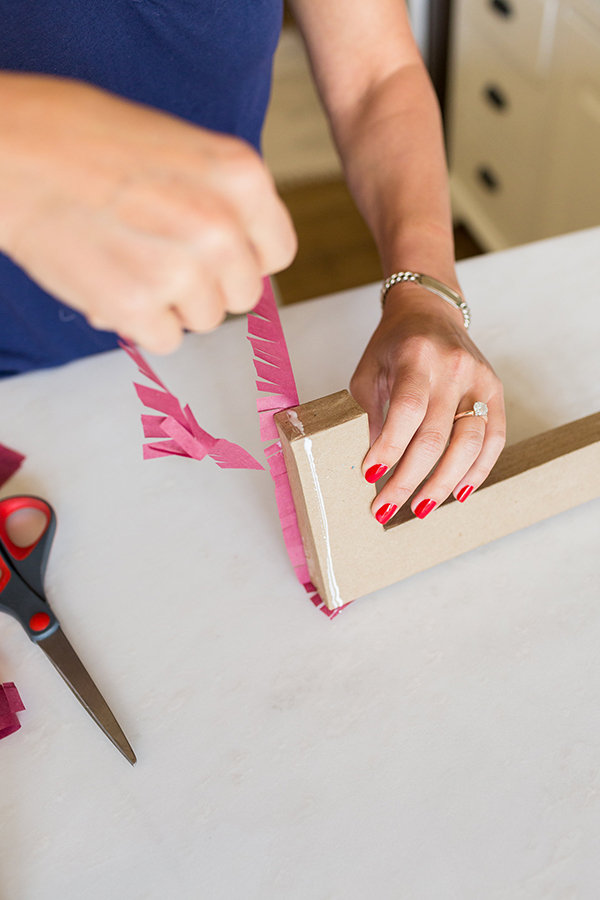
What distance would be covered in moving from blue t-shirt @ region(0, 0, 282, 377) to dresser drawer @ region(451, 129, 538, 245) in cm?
116

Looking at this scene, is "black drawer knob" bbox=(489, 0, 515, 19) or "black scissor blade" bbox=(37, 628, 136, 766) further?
"black drawer knob" bbox=(489, 0, 515, 19)

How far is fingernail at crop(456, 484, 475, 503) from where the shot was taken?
1.86ft

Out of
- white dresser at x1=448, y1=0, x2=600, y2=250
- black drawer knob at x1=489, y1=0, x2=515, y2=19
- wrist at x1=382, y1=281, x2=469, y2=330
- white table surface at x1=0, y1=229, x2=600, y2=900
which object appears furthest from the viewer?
black drawer knob at x1=489, y1=0, x2=515, y2=19

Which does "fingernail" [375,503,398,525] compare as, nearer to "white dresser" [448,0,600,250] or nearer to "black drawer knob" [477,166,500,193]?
"white dresser" [448,0,600,250]

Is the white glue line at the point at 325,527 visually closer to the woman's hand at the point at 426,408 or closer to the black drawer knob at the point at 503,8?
the woman's hand at the point at 426,408

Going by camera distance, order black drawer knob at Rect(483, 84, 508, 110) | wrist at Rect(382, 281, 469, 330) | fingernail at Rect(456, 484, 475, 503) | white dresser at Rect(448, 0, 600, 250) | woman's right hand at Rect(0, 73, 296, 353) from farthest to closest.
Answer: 1. black drawer knob at Rect(483, 84, 508, 110)
2. white dresser at Rect(448, 0, 600, 250)
3. wrist at Rect(382, 281, 469, 330)
4. fingernail at Rect(456, 484, 475, 503)
5. woman's right hand at Rect(0, 73, 296, 353)

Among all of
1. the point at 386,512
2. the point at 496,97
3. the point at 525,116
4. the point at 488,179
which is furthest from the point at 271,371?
the point at 488,179

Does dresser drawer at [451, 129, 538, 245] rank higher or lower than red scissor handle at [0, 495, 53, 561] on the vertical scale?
lower

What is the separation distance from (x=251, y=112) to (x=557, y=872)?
855mm

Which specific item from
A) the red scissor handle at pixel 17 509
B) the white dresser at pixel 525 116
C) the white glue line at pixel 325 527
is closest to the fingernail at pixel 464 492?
the white glue line at pixel 325 527

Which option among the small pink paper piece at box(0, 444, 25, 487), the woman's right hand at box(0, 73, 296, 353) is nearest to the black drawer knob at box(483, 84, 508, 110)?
the small pink paper piece at box(0, 444, 25, 487)

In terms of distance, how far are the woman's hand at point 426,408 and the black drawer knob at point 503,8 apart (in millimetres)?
1404

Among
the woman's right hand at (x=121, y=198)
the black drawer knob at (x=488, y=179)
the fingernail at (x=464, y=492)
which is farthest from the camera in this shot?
the black drawer knob at (x=488, y=179)

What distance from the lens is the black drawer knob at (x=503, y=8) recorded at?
1669mm
